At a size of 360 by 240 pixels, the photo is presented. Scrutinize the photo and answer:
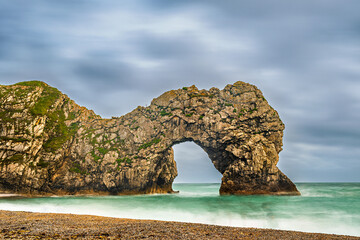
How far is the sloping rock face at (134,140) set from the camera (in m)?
41.6

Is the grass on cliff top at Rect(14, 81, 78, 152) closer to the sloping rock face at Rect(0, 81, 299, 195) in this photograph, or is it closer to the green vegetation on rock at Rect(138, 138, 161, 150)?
the sloping rock face at Rect(0, 81, 299, 195)

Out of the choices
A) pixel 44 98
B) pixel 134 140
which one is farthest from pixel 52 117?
pixel 134 140

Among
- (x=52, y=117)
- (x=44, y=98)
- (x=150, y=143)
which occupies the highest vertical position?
(x=44, y=98)

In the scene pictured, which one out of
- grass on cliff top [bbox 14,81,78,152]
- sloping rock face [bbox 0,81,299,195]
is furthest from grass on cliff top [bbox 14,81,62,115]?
sloping rock face [bbox 0,81,299,195]

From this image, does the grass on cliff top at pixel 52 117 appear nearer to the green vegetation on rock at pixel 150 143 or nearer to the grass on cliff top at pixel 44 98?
the grass on cliff top at pixel 44 98

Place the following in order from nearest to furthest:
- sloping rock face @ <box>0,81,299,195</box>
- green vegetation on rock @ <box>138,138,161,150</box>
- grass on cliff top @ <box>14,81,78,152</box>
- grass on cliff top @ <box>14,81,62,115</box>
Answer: sloping rock face @ <box>0,81,299,195</box>
grass on cliff top @ <box>14,81,78,152</box>
grass on cliff top @ <box>14,81,62,115</box>
green vegetation on rock @ <box>138,138,161,150</box>

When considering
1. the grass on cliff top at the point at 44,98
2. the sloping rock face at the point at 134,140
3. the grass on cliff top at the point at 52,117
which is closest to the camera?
the sloping rock face at the point at 134,140

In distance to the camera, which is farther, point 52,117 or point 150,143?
point 52,117

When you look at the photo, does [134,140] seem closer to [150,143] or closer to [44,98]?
[150,143]

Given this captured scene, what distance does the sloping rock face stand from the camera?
1636 inches

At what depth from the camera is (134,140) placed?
4734cm

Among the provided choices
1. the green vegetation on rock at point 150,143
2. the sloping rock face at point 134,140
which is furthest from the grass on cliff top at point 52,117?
the green vegetation on rock at point 150,143

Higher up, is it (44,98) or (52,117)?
(44,98)

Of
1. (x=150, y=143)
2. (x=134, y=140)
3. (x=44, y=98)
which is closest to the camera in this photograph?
(x=150, y=143)
